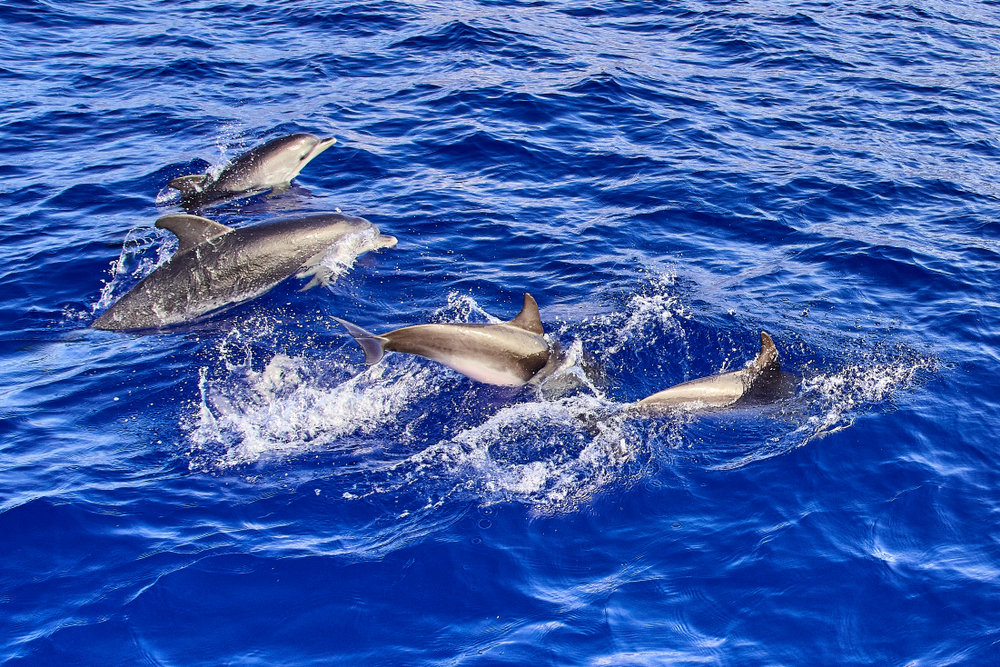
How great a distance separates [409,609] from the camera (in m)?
6.77

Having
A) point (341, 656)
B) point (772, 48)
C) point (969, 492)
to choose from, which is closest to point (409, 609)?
point (341, 656)

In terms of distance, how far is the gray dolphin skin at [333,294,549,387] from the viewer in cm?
881

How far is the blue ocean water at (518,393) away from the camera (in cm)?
678

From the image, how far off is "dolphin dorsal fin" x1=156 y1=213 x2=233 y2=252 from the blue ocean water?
3.48 feet

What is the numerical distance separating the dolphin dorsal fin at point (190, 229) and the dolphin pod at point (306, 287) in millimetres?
13

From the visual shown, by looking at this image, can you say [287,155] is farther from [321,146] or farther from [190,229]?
[190,229]

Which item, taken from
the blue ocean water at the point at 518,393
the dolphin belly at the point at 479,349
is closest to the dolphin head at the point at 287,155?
the blue ocean water at the point at 518,393

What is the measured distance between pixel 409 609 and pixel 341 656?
25.1 inches

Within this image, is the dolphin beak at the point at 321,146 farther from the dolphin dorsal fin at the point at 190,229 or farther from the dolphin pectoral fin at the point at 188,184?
the dolphin dorsal fin at the point at 190,229

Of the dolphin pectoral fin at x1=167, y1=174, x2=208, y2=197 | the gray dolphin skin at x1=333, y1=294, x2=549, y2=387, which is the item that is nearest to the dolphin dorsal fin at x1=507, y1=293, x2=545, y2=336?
the gray dolphin skin at x1=333, y1=294, x2=549, y2=387

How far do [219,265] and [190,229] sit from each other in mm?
563

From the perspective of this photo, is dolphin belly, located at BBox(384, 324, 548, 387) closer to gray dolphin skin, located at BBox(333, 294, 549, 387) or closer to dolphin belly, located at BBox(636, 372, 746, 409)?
gray dolphin skin, located at BBox(333, 294, 549, 387)

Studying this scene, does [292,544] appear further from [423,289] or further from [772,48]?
[772,48]

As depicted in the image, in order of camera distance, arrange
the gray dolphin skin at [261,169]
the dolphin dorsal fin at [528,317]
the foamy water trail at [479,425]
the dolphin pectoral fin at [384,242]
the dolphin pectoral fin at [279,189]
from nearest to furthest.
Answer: the foamy water trail at [479,425]
the dolphin dorsal fin at [528,317]
the dolphin pectoral fin at [384,242]
the gray dolphin skin at [261,169]
the dolphin pectoral fin at [279,189]
